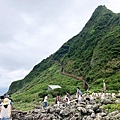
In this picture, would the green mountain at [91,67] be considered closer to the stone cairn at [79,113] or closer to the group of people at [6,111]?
the stone cairn at [79,113]

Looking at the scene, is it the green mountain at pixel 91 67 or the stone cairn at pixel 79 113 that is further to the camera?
the green mountain at pixel 91 67

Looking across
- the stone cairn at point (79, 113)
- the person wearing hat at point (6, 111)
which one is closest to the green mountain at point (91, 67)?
the stone cairn at point (79, 113)

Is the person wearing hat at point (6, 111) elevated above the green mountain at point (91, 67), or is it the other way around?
the green mountain at point (91, 67)

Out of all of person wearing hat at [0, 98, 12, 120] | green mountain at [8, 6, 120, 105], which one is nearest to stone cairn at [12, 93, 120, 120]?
person wearing hat at [0, 98, 12, 120]

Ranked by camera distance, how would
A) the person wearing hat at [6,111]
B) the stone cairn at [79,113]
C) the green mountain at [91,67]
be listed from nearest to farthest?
the person wearing hat at [6,111] → the stone cairn at [79,113] → the green mountain at [91,67]

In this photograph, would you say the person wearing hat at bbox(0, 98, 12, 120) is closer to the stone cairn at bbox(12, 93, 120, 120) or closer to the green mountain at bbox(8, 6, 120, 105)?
the stone cairn at bbox(12, 93, 120, 120)

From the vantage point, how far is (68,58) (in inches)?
5256

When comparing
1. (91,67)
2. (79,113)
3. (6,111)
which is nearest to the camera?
(6,111)

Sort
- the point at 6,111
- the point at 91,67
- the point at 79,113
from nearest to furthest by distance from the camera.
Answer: the point at 6,111
the point at 79,113
the point at 91,67

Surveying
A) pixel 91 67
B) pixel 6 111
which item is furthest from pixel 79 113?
pixel 91 67

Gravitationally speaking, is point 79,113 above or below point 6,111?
above

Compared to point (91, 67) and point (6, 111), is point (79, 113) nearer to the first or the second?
point (6, 111)

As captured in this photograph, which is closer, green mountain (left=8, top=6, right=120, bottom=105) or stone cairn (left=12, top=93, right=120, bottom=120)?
stone cairn (left=12, top=93, right=120, bottom=120)

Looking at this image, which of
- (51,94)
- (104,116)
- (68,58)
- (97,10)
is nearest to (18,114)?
(104,116)
